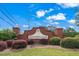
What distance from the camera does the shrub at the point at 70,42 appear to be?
3.44 metres

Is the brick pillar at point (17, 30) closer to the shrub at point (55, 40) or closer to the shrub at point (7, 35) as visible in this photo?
the shrub at point (7, 35)

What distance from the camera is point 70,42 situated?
3.44 metres

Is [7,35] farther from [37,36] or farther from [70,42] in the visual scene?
[70,42]

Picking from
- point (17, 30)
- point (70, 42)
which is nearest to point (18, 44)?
point (17, 30)

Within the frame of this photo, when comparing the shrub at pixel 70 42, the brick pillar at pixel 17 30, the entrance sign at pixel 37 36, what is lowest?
the shrub at pixel 70 42

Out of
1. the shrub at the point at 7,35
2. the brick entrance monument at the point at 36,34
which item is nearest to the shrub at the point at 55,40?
the brick entrance monument at the point at 36,34

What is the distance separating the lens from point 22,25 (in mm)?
3469

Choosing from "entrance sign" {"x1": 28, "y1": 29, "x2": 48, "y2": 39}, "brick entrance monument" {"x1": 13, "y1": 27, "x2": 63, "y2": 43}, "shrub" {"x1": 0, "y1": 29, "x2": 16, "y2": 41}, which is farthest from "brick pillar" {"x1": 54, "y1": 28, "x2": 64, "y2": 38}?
"shrub" {"x1": 0, "y1": 29, "x2": 16, "y2": 41}

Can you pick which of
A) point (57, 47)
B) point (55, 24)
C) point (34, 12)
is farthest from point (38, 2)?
point (57, 47)

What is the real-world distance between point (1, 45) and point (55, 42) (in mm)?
706

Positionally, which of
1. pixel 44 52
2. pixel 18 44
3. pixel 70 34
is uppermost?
pixel 70 34

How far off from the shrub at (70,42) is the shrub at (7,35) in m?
0.64

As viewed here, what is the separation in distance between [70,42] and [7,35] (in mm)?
826

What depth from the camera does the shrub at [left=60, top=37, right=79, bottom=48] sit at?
11.3 feet
